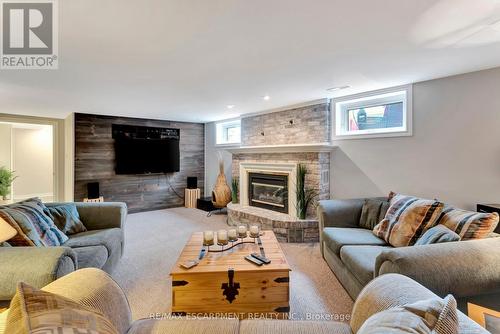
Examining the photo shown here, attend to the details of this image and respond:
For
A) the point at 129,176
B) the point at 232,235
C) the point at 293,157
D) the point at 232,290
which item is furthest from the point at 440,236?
the point at 129,176

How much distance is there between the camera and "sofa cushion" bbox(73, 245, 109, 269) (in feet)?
6.57

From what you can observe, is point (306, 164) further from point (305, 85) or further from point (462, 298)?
point (462, 298)

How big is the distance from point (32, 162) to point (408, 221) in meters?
9.90

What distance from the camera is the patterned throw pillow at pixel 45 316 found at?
2.10 ft

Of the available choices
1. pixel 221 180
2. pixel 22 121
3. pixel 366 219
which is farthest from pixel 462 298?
pixel 22 121

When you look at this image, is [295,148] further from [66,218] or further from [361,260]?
[66,218]

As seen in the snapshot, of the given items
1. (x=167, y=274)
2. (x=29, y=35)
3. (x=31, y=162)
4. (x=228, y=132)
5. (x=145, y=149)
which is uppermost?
(x=29, y=35)

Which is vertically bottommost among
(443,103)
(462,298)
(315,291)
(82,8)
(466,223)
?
(315,291)

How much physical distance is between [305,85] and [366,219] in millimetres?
1789

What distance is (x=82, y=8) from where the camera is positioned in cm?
150

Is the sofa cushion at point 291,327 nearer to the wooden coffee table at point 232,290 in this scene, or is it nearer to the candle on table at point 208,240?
the wooden coffee table at point 232,290

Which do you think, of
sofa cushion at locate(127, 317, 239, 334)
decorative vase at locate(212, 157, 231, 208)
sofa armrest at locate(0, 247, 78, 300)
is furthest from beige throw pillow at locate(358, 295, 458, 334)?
decorative vase at locate(212, 157, 231, 208)

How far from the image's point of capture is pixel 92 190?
489 cm

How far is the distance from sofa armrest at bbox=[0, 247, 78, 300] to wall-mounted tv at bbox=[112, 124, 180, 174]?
13.1ft
